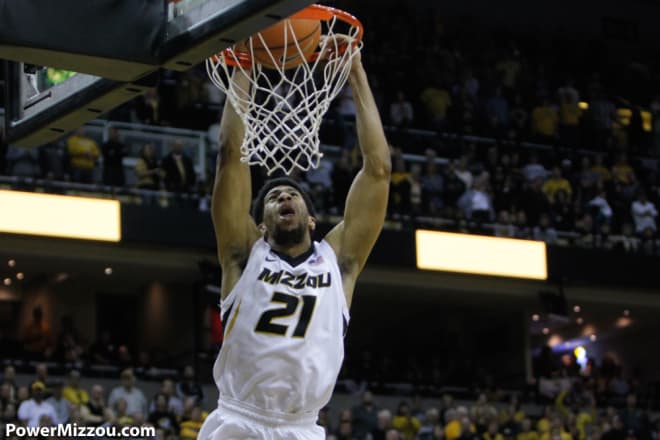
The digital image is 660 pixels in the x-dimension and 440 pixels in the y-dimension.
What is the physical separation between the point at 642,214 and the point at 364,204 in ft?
54.0

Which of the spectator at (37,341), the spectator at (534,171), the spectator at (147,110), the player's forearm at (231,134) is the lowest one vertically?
the spectator at (37,341)

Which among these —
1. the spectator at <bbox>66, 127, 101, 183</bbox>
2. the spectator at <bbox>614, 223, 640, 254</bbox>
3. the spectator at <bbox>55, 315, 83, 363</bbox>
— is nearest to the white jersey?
the spectator at <bbox>66, 127, 101, 183</bbox>

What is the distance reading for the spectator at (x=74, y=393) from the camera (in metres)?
16.1

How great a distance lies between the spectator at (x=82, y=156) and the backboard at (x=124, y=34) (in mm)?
11967

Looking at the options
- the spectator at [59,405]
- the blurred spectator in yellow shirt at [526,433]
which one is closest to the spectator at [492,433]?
the blurred spectator in yellow shirt at [526,433]

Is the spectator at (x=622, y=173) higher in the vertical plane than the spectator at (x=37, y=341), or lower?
higher

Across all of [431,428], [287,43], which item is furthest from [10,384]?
[287,43]

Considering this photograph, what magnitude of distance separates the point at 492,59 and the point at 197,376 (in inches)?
376

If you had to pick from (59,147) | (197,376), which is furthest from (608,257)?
(59,147)

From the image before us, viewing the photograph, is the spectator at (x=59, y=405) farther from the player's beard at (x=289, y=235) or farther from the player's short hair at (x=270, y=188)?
the player's beard at (x=289, y=235)

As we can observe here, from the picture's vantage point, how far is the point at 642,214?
22375mm

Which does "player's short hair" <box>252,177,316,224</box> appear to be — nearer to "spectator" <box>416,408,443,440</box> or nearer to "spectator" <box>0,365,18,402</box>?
"spectator" <box>0,365,18,402</box>

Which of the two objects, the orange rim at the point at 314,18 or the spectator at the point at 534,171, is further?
the spectator at the point at 534,171

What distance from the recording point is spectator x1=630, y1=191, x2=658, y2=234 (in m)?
22.3
